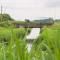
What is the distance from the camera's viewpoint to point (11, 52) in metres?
1.39

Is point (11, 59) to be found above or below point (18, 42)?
below

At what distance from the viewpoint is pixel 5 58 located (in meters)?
1.45

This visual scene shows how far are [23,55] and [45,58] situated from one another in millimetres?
273

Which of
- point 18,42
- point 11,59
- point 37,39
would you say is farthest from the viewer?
point 37,39

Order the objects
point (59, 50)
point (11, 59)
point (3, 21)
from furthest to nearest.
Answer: point (3, 21), point (11, 59), point (59, 50)

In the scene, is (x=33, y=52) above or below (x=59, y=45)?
below

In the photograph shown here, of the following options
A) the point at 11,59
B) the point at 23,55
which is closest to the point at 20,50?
the point at 23,55

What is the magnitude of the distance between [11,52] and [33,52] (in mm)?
147

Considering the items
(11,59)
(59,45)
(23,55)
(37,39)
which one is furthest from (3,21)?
(59,45)

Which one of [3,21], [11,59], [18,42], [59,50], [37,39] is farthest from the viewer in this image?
[3,21]

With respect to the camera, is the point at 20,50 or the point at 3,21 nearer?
the point at 20,50

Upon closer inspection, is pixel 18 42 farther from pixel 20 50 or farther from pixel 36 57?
pixel 36 57

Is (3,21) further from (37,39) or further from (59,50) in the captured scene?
(59,50)

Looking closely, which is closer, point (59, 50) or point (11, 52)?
point (59, 50)
